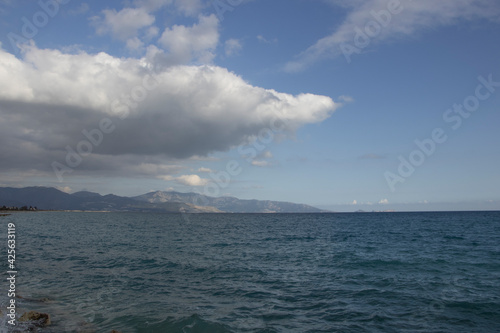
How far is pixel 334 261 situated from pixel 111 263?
24.5m

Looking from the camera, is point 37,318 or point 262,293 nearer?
point 37,318

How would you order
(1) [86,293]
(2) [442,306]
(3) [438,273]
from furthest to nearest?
(3) [438,273] < (1) [86,293] < (2) [442,306]

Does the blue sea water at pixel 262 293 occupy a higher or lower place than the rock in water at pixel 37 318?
lower

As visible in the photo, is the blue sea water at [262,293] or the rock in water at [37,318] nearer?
the rock in water at [37,318]

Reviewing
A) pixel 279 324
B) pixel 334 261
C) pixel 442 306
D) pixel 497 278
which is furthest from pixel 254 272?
pixel 497 278

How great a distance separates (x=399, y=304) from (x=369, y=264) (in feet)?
44.2

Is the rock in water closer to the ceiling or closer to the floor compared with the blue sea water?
closer to the ceiling

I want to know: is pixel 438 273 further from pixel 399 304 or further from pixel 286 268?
pixel 286 268

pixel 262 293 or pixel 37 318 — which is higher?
pixel 37 318

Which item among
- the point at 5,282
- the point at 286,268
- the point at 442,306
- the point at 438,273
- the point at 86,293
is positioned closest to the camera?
the point at 442,306

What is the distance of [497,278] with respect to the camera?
2553cm

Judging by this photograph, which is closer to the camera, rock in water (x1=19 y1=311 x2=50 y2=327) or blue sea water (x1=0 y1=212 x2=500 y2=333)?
rock in water (x1=19 y1=311 x2=50 y2=327)

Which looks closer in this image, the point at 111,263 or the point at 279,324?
the point at 279,324

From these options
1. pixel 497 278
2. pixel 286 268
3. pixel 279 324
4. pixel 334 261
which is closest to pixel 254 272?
pixel 286 268
